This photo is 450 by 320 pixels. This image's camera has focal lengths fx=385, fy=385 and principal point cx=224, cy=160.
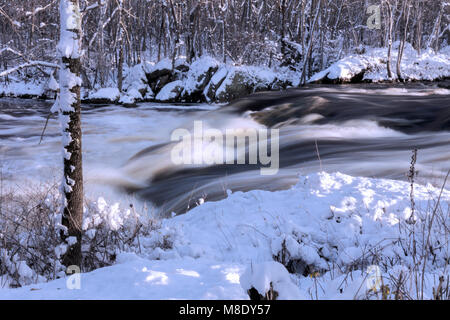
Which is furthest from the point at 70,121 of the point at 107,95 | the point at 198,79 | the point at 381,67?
the point at 381,67

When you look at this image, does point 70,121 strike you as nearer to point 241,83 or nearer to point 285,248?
point 285,248

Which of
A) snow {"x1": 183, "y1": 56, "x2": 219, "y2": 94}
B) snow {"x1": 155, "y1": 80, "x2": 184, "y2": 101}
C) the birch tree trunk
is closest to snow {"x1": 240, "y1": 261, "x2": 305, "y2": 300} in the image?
the birch tree trunk

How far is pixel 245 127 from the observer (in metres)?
12.7

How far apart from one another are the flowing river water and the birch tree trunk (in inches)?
84.8

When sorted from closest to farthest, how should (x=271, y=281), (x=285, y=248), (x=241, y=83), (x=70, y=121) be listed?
(x=271, y=281) → (x=285, y=248) → (x=70, y=121) → (x=241, y=83)

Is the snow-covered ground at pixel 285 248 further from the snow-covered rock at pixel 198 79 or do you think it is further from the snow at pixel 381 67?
the snow at pixel 381 67

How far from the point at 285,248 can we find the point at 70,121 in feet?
7.97

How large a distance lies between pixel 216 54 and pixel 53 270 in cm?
2977

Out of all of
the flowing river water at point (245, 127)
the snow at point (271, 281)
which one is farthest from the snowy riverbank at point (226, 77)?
the snow at point (271, 281)

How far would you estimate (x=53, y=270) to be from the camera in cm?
375

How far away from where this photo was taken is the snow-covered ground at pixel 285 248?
6.90ft

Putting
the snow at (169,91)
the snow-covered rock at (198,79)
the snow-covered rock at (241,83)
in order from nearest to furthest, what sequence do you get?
1. the snow-covered rock at (241,83)
2. the snow-covered rock at (198,79)
3. the snow at (169,91)

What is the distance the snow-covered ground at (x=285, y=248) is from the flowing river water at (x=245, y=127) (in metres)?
1.32
